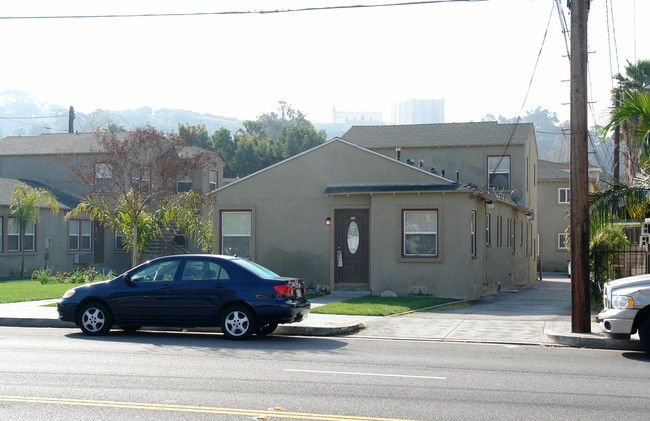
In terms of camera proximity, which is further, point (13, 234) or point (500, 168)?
point (13, 234)

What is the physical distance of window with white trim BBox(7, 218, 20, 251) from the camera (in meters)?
33.1

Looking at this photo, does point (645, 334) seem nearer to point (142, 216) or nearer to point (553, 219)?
point (142, 216)

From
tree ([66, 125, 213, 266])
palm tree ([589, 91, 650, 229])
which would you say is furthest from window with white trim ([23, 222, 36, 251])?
palm tree ([589, 91, 650, 229])

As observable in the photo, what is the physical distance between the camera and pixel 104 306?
14016 mm

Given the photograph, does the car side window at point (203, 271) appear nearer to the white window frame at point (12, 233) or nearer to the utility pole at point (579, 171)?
the utility pole at point (579, 171)

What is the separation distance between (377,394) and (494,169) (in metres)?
25.7

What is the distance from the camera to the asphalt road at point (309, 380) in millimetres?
7730

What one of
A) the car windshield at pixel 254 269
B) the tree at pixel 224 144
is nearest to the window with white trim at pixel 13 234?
the car windshield at pixel 254 269

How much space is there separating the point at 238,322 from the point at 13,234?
2352 cm

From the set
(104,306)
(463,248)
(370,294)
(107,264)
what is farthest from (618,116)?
(107,264)

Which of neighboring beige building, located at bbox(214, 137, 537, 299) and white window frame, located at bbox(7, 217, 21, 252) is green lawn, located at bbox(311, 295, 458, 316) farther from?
white window frame, located at bbox(7, 217, 21, 252)

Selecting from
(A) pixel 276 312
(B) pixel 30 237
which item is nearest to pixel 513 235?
(A) pixel 276 312

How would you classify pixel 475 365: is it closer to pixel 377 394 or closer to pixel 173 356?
pixel 377 394

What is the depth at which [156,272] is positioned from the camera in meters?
14.0
